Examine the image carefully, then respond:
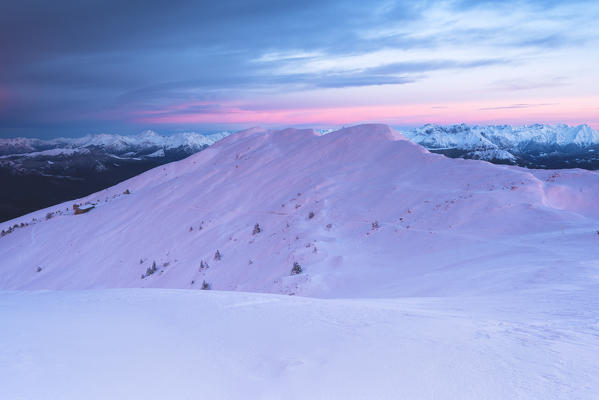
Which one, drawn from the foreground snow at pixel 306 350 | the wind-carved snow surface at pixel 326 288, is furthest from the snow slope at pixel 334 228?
the foreground snow at pixel 306 350

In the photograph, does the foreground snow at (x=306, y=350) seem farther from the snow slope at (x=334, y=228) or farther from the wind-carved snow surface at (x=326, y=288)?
the snow slope at (x=334, y=228)

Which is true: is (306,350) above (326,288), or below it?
above

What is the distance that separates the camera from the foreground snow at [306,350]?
9.70 ft

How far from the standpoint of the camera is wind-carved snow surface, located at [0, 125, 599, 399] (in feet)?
10.3

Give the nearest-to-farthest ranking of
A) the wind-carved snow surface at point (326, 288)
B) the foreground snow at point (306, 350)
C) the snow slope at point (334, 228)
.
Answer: the foreground snow at point (306, 350) < the wind-carved snow surface at point (326, 288) < the snow slope at point (334, 228)

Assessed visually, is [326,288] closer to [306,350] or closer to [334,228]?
[334,228]

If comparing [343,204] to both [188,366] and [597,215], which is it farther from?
[188,366]

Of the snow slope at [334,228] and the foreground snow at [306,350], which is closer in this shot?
the foreground snow at [306,350]

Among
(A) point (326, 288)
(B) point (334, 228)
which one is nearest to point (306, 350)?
(A) point (326, 288)

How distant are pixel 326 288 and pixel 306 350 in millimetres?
5930

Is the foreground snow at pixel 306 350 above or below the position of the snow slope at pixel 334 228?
above

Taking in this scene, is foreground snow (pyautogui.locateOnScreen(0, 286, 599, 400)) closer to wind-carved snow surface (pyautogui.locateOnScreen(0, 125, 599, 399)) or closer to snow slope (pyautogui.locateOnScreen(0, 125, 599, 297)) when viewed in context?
wind-carved snow surface (pyautogui.locateOnScreen(0, 125, 599, 399))

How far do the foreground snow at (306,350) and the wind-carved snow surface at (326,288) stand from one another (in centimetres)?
2

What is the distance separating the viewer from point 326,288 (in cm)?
962
